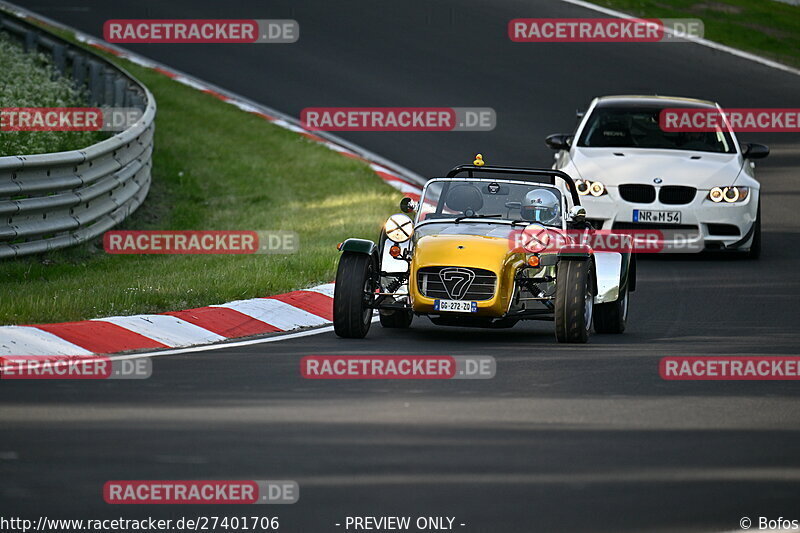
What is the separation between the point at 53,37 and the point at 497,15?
10.3 meters

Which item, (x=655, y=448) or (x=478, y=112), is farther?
(x=478, y=112)

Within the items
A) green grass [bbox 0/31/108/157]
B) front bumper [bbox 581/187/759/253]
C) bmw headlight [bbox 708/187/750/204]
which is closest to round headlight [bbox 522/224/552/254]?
front bumper [bbox 581/187/759/253]

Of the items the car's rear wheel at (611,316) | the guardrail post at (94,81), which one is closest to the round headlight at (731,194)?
the car's rear wheel at (611,316)

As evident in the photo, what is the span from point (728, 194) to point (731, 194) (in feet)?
0.13

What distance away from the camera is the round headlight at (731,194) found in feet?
57.8

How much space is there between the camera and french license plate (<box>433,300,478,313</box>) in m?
11.7

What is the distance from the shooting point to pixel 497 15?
32531mm

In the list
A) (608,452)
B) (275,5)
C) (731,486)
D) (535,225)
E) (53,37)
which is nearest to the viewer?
(731,486)

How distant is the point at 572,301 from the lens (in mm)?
11750

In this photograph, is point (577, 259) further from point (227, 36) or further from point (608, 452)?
point (227, 36)

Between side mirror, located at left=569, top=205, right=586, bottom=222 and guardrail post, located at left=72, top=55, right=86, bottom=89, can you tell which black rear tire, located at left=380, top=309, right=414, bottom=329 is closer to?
side mirror, located at left=569, top=205, right=586, bottom=222

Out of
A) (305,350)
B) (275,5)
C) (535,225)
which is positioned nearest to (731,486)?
(305,350)

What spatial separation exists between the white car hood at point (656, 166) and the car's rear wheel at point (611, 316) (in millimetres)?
4828

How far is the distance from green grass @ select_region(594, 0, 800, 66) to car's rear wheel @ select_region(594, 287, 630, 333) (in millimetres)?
19051
